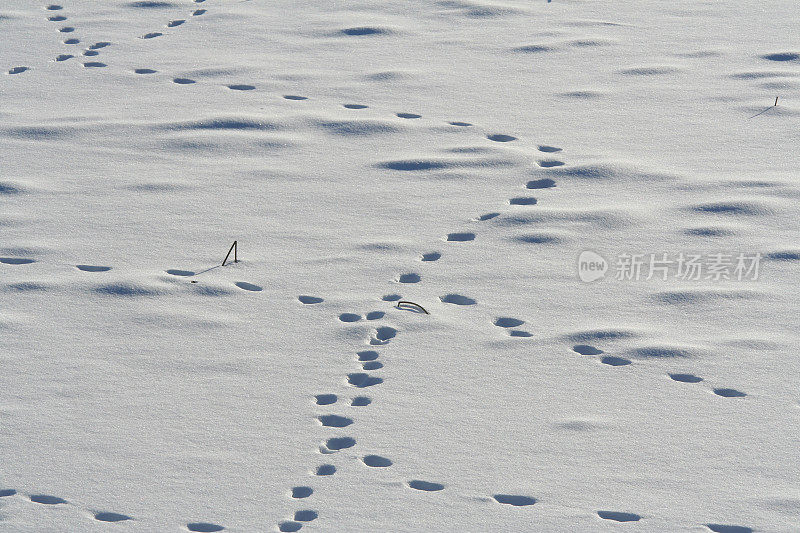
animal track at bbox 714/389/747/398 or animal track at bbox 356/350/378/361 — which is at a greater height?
animal track at bbox 714/389/747/398

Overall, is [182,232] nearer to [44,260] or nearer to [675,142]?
[44,260]

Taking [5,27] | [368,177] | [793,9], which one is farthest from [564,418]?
[5,27]

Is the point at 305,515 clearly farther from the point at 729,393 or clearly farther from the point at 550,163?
the point at 550,163

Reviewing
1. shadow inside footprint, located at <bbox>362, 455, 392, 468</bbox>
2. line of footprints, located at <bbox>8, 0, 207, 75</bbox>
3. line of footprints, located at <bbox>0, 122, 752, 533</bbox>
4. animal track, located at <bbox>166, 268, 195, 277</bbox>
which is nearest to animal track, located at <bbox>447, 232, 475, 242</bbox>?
line of footprints, located at <bbox>0, 122, 752, 533</bbox>

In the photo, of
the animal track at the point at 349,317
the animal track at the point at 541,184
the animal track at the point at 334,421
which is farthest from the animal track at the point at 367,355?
the animal track at the point at 541,184

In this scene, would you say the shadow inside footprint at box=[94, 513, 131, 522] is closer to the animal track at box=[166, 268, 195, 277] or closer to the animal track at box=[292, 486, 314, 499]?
the animal track at box=[292, 486, 314, 499]

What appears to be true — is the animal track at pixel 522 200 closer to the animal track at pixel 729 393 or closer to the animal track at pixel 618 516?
the animal track at pixel 729 393

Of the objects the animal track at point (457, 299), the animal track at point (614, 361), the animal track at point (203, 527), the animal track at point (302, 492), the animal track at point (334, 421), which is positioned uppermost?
the animal track at point (457, 299)
